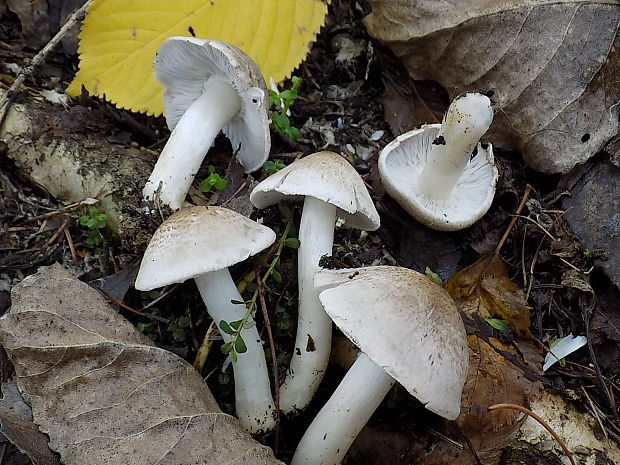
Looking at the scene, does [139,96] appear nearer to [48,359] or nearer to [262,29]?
[262,29]

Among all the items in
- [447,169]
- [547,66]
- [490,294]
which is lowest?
[490,294]

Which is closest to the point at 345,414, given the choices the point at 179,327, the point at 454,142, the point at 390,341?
the point at 390,341

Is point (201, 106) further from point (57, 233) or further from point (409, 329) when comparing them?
point (409, 329)

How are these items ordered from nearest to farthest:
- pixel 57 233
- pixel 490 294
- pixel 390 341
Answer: pixel 390 341 < pixel 57 233 < pixel 490 294

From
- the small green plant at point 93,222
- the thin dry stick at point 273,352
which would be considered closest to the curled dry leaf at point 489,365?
the thin dry stick at point 273,352

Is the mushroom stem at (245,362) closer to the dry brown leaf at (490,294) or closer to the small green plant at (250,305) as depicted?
the small green plant at (250,305)

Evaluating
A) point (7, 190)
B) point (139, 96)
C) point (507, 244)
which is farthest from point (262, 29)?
point (507, 244)
